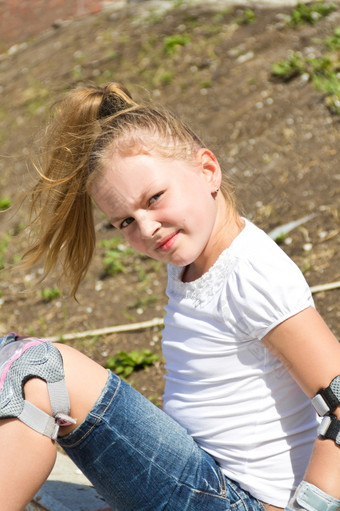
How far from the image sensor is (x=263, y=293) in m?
1.74

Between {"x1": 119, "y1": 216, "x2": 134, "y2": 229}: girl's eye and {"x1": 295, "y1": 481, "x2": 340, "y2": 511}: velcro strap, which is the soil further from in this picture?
{"x1": 295, "y1": 481, "x2": 340, "y2": 511}: velcro strap

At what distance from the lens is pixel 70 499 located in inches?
92.5

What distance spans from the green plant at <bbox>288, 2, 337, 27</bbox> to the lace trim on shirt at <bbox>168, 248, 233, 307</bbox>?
395 centimetres

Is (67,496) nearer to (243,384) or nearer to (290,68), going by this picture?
(243,384)

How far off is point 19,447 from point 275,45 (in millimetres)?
4366

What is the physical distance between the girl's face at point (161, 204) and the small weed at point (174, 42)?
14.5 feet

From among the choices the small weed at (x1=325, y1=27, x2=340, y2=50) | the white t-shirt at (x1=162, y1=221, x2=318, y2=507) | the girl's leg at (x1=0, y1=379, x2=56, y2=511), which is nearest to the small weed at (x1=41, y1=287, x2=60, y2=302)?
the white t-shirt at (x1=162, y1=221, x2=318, y2=507)

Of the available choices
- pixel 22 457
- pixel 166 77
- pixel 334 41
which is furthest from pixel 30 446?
pixel 166 77

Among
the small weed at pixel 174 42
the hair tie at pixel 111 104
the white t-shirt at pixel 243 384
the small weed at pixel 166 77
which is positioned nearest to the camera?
the white t-shirt at pixel 243 384

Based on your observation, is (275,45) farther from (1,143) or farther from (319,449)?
(319,449)

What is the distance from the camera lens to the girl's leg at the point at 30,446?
1.72 m

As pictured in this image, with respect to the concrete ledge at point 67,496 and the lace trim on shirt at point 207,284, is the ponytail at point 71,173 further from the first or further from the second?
the concrete ledge at point 67,496

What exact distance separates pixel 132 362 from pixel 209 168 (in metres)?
1.44

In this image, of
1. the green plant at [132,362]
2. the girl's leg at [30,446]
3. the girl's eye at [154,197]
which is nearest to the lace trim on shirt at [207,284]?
the girl's eye at [154,197]
